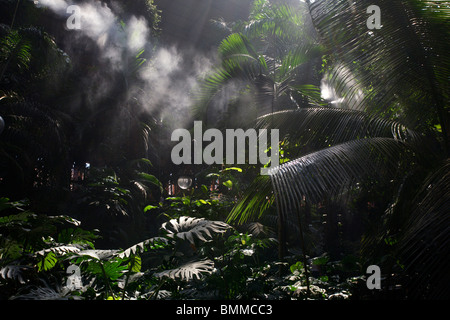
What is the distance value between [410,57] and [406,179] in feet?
3.50

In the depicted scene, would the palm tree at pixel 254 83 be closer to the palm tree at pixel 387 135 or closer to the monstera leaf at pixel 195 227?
the palm tree at pixel 387 135

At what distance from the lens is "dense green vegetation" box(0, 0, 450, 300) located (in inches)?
91.0

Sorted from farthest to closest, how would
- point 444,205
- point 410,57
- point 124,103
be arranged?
point 124,103 < point 410,57 < point 444,205

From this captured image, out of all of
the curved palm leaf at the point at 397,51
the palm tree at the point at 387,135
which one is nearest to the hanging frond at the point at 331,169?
the palm tree at the point at 387,135

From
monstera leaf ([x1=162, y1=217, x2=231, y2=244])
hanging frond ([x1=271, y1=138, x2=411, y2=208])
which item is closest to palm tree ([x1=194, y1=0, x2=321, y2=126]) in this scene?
hanging frond ([x1=271, y1=138, x2=411, y2=208])

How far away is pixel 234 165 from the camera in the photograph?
527cm

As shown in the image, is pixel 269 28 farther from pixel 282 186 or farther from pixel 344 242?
pixel 282 186

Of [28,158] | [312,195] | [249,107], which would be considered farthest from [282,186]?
[28,158]

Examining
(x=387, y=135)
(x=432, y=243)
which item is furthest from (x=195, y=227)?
(x=387, y=135)

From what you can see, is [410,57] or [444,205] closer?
[444,205]

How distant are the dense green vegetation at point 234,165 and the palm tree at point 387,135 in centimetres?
1

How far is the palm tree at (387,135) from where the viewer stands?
83.0 inches
